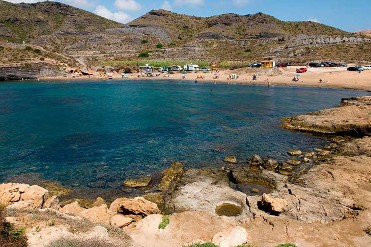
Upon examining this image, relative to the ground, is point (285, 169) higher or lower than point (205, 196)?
higher

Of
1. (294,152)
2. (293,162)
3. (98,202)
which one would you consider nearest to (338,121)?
(294,152)

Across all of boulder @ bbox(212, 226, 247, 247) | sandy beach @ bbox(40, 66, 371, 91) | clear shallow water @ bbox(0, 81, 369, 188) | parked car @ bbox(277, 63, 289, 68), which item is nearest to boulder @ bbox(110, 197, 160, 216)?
boulder @ bbox(212, 226, 247, 247)

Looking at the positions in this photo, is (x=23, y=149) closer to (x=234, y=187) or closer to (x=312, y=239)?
(x=234, y=187)

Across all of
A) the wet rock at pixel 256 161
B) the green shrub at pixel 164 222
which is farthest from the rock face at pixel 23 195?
the wet rock at pixel 256 161

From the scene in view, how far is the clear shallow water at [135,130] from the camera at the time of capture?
37281mm

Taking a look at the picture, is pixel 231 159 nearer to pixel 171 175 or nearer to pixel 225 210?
pixel 171 175

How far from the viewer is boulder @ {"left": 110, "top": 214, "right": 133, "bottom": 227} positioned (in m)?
22.3

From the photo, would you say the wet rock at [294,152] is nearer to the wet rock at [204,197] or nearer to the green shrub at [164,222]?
the wet rock at [204,197]

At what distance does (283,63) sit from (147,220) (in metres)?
139

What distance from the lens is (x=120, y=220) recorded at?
2272 centimetres

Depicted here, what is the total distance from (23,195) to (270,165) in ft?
80.5

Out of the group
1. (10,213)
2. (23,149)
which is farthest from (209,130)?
(10,213)

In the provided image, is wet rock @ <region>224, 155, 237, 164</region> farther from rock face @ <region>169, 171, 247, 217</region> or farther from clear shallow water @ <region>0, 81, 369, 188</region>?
rock face @ <region>169, 171, 247, 217</region>

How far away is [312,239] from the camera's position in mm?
20953
